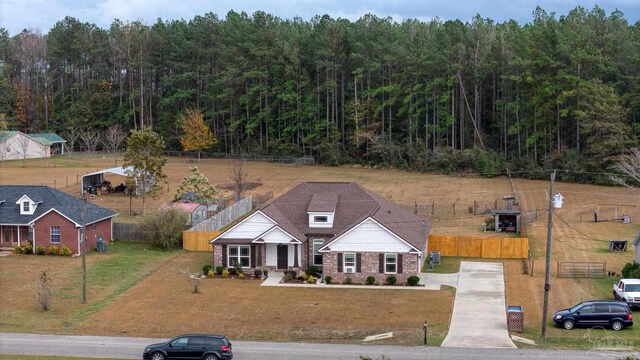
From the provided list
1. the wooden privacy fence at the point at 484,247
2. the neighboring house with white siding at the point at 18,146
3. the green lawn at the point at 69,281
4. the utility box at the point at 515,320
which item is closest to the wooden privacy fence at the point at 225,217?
the green lawn at the point at 69,281

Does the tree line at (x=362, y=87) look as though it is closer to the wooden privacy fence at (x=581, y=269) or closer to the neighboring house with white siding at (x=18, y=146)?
the neighboring house with white siding at (x=18, y=146)

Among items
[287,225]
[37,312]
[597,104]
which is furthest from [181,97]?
[37,312]

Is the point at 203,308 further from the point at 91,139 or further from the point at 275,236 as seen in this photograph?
the point at 91,139

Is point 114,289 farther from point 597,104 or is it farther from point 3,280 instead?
point 597,104

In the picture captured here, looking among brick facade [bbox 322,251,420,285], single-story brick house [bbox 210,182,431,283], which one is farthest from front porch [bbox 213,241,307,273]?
brick facade [bbox 322,251,420,285]

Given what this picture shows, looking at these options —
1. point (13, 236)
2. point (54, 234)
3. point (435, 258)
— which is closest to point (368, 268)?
point (435, 258)

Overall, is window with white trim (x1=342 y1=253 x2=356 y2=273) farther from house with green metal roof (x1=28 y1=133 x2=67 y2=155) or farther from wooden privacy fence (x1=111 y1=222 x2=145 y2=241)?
house with green metal roof (x1=28 y1=133 x2=67 y2=155)

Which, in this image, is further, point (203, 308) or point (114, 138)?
point (114, 138)
